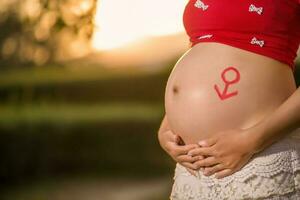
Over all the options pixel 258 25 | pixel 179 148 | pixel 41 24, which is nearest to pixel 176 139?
pixel 179 148

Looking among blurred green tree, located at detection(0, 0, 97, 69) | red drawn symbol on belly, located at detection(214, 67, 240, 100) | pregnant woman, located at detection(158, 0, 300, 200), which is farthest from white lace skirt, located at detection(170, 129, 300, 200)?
blurred green tree, located at detection(0, 0, 97, 69)

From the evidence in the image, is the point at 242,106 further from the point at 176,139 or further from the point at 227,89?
the point at 176,139

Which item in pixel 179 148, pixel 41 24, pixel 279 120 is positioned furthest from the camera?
pixel 41 24

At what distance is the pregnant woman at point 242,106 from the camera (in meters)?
1.05

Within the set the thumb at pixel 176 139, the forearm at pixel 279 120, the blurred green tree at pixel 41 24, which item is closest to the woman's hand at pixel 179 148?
the thumb at pixel 176 139

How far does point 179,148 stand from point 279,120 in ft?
0.65

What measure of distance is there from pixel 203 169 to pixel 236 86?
0.15 meters

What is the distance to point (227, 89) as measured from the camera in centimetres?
Result: 108

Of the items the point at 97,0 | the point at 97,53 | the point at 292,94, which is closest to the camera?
the point at 292,94

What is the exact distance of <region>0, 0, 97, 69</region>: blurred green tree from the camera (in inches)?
142

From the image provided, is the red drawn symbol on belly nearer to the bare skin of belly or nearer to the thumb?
the bare skin of belly

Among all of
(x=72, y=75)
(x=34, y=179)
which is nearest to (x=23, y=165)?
(x=34, y=179)

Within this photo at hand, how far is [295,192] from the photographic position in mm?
1074

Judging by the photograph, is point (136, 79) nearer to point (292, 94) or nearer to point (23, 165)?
point (23, 165)
